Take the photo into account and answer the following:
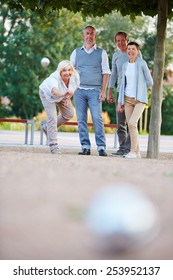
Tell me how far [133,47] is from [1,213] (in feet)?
22.3

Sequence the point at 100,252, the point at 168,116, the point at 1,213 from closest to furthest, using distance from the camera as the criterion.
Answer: the point at 100,252, the point at 1,213, the point at 168,116

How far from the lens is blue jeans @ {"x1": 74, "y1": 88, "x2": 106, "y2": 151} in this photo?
10320 millimetres

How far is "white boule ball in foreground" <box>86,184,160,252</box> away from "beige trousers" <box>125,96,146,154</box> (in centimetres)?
688

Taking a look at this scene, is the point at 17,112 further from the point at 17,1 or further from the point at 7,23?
the point at 17,1

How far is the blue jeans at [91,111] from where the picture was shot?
33.9 feet

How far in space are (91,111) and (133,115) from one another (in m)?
0.81

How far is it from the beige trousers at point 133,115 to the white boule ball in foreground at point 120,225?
688 cm

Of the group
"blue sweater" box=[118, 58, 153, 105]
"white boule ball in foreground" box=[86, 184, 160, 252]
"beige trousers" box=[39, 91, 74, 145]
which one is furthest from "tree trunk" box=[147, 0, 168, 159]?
"white boule ball in foreground" box=[86, 184, 160, 252]

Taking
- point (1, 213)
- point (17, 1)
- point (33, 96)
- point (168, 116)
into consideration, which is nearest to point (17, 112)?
point (33, 96)

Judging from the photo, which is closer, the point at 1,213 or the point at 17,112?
the point at 1,213

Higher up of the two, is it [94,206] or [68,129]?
[94,206]

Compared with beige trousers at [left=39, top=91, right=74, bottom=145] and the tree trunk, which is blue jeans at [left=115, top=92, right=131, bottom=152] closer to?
the tree trunk

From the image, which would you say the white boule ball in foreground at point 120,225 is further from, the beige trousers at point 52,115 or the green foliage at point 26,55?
the green foliage at point 26,55
